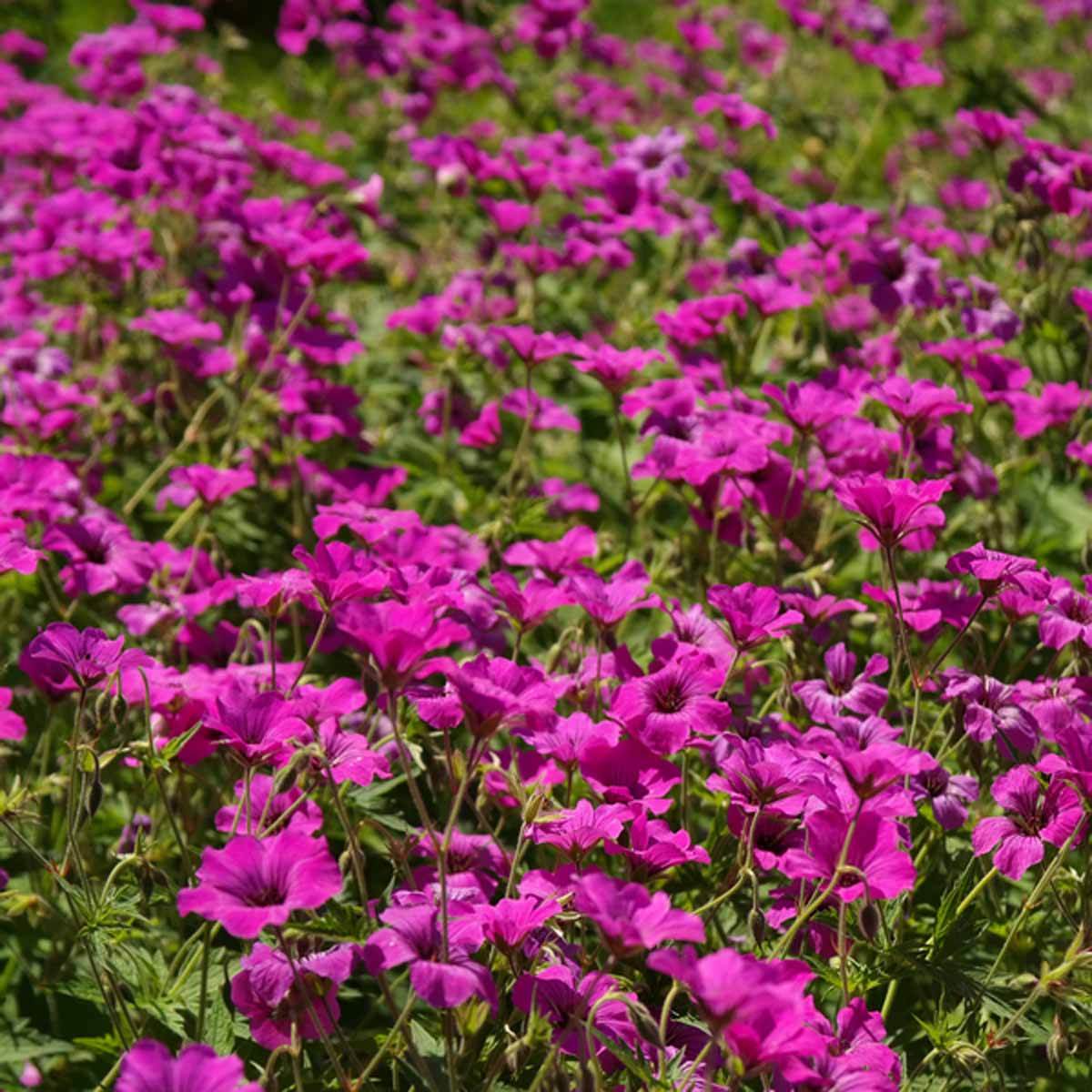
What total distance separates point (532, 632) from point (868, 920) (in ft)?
4.23

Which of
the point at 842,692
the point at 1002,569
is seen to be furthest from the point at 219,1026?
the point at 1002,569

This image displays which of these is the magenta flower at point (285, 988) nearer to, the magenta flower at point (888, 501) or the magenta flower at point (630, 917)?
the magenta flower at point (630, 917)

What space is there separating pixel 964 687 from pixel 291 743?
1023 millimetres

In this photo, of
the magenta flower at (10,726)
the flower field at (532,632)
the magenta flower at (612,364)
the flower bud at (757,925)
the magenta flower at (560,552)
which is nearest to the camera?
the flower field at (532,632)

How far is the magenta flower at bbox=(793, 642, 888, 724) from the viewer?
6.86 feet

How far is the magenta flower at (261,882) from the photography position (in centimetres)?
141

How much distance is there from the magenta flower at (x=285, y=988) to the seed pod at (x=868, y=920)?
655mm

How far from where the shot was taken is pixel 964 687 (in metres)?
2.05

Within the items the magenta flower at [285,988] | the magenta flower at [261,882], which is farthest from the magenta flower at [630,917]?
the magenta flower at [285,988]

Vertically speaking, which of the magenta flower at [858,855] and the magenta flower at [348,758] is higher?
the magenta flower at [858,855]

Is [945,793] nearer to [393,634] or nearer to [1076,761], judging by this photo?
[1076,761]

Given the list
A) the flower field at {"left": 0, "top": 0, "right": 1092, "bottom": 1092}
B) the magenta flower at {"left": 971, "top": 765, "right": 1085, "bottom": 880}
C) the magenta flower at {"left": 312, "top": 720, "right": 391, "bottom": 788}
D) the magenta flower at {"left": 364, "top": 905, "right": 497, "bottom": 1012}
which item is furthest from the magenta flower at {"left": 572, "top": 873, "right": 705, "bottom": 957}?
the magenta flower at {"left": 971, "top": 765, "right": 1085, "bottom": 880}

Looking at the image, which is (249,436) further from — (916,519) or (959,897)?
(959,897)

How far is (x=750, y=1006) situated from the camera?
1.29 m
